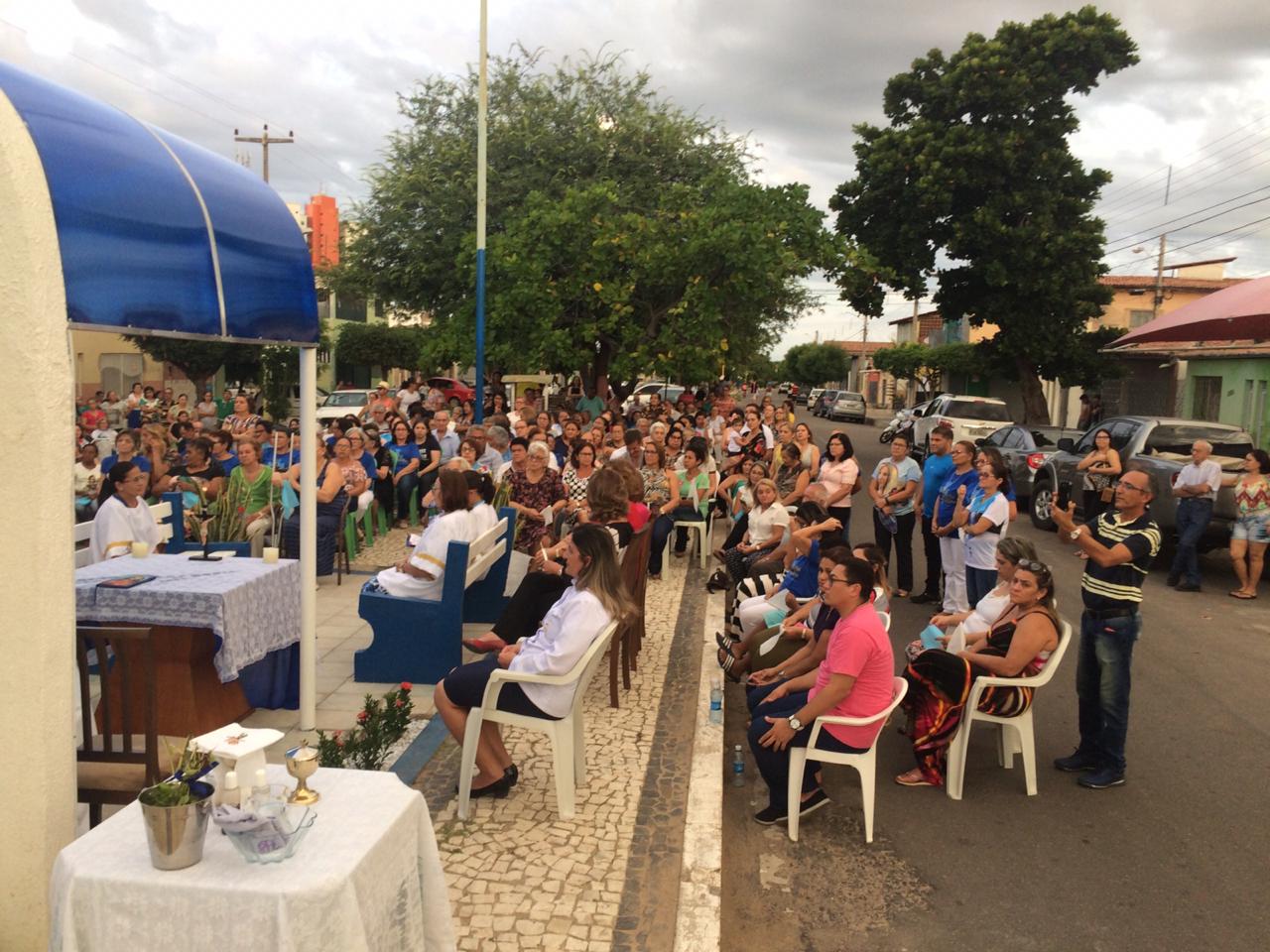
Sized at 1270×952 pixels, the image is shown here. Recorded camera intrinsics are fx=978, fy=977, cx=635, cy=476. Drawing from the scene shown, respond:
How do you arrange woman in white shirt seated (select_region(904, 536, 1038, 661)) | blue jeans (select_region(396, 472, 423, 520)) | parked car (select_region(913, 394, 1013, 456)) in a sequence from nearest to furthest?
1. woman in white shirt seated (select_region(904, 536, 1038, 661))
2. blue jeans (select_region(396, 472, 423, 520))
3. parked car (select_region(913, 394, 1013, 456))

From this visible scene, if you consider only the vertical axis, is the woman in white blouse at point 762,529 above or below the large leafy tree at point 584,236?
below

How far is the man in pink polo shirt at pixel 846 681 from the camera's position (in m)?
4.79

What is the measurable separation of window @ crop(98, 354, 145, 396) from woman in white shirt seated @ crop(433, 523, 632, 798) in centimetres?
3426

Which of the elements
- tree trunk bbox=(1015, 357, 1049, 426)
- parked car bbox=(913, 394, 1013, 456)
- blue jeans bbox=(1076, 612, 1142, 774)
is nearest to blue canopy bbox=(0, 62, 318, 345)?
blue jeans bbox=(1076, 612, 1142, 774)

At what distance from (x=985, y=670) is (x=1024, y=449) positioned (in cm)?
1224

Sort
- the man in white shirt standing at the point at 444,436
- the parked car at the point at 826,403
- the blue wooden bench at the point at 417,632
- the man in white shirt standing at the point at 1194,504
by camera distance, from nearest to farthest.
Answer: the blue wooden bench at the point at 417,632 < the man in white shirt standing at the point at 1194,504 < the man in white shirt standing at the point at 444,436 < the parked car at the point at 826,403

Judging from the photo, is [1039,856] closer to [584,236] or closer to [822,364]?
[584,236]

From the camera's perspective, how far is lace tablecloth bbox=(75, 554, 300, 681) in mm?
5465

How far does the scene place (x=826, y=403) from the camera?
178ft

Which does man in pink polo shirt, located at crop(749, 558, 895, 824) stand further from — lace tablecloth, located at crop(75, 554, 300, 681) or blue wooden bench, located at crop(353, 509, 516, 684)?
lace tablecloth, located at crop(75, 554, 300, 681)

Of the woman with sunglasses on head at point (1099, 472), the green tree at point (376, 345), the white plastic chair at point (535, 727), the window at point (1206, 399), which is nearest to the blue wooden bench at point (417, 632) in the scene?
the white plastic chair at point (535, 727)

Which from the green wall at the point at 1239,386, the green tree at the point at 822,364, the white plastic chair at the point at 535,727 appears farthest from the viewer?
the green tree at the point at 822,364

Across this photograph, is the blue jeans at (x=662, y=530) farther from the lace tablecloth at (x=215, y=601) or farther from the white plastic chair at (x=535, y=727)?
the white plastic chair at (x=535, y=727)

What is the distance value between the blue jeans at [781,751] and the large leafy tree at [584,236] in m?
12.3
